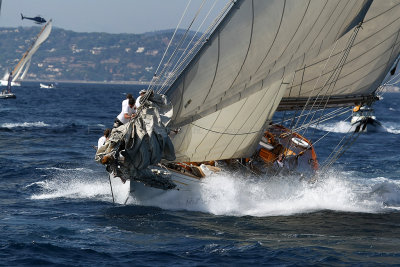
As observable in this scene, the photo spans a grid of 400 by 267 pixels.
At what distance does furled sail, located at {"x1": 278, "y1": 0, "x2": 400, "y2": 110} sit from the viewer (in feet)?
75.1

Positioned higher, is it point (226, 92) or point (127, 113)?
point (226, 92)

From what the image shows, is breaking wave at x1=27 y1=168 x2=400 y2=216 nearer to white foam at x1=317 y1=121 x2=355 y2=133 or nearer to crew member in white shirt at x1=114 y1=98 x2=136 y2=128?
crew member in white shirt at x1=114 y1=98 x2=136 y2=128

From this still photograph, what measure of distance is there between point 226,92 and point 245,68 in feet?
2.66

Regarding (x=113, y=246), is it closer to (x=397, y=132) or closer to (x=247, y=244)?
(x=247, y=244)

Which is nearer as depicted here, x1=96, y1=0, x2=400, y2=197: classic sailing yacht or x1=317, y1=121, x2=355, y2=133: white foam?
x1=96, y1=0, x2=400, y2=197: classic sailing yacht

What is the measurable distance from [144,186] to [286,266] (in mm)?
6517

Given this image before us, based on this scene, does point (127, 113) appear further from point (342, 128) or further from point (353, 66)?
point (342, 128)

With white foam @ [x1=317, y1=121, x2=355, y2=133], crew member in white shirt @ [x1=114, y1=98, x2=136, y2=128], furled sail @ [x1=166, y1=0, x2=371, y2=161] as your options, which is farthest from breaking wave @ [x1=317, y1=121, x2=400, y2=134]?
crew member in white shirt @ [x1=114, y1=98, x2=136, y2=128]

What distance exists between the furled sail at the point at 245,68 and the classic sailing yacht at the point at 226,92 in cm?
3

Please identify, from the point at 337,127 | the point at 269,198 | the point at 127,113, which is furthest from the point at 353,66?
the point at 337,127

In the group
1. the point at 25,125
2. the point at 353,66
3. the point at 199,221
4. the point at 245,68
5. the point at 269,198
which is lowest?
the point at 199,221

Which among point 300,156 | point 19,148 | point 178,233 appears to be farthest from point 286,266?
point 19,148

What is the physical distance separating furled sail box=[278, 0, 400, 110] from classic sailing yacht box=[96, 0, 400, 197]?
424 mm

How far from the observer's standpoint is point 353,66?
78.2 feet
